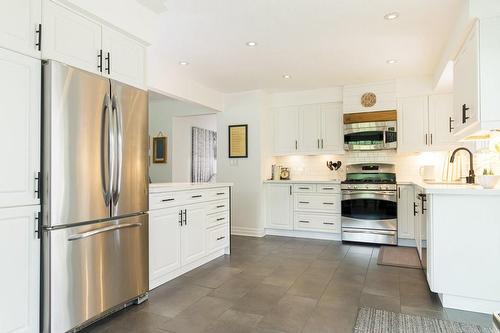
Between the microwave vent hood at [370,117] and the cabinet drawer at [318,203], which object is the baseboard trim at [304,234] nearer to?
the cabinet drawer at [318,203]

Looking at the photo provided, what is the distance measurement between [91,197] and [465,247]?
9.44 feet

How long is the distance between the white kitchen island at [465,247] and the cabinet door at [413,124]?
2.51 meters

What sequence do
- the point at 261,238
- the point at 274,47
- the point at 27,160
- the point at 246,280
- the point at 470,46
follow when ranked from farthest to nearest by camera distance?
the point at 261,238
the point at 274,47
the point at 246,280
the point at 470,46
the point at 27,160

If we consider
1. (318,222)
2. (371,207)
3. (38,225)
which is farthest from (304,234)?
(38,225)

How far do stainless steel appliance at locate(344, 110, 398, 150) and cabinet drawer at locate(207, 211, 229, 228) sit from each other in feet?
7.76

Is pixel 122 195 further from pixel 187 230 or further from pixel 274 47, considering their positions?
pixel 274 47

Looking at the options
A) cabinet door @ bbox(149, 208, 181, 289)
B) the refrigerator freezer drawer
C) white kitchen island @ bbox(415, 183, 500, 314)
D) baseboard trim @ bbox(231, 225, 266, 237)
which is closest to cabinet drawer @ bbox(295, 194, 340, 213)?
baseboard trim @ bbox(231, 225, 266, 237)

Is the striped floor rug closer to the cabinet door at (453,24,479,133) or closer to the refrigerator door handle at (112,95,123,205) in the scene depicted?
the cabinet door at (453,24,479,133)

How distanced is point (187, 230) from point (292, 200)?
240 cm

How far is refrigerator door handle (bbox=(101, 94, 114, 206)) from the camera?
229 cm

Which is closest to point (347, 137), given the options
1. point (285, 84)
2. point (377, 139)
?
point (377, 139)

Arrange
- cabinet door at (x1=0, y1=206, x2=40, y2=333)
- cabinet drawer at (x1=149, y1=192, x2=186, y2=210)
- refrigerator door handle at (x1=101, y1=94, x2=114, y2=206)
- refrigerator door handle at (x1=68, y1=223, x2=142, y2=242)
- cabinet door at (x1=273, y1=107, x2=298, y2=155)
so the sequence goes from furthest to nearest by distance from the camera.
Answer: cabinet door at (x1=273, y1=107, x2=298, y2=155) < cabinet drawer at (x1=149, y1=192, x2=186, y2=210) < refrigerator door handle at (x1=101, y1=94, x2=114, y2=206) < refrigerator door handle at (x1=68, y1=223, x2=142, y2=242) < cabinet door at (x1=0, y1=206, x2=40, y2=333)

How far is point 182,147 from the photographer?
6570mm

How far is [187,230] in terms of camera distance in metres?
3.39
